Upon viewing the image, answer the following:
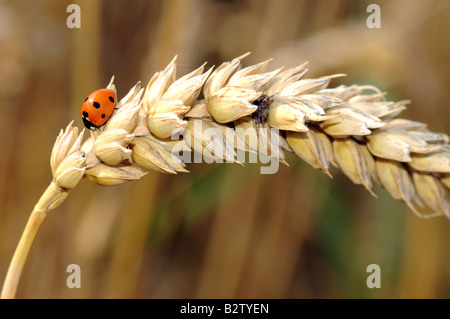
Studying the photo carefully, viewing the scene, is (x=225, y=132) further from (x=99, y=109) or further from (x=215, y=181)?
(x=215, y=181)

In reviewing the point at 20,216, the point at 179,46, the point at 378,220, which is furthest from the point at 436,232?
the point at 20,216

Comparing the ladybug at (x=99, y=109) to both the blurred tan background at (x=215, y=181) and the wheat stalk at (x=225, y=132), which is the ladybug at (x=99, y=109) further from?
the blurred tan background at (x=215, y=181)

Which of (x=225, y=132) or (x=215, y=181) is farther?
(x=215, y=181)

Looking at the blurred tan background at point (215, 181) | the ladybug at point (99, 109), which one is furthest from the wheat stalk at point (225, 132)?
the blurred tan background at point (215, 181)

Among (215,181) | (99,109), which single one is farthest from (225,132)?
(215,181)

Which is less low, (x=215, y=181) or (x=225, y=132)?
(x=215, y=181)

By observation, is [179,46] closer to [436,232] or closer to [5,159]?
[5,159]
